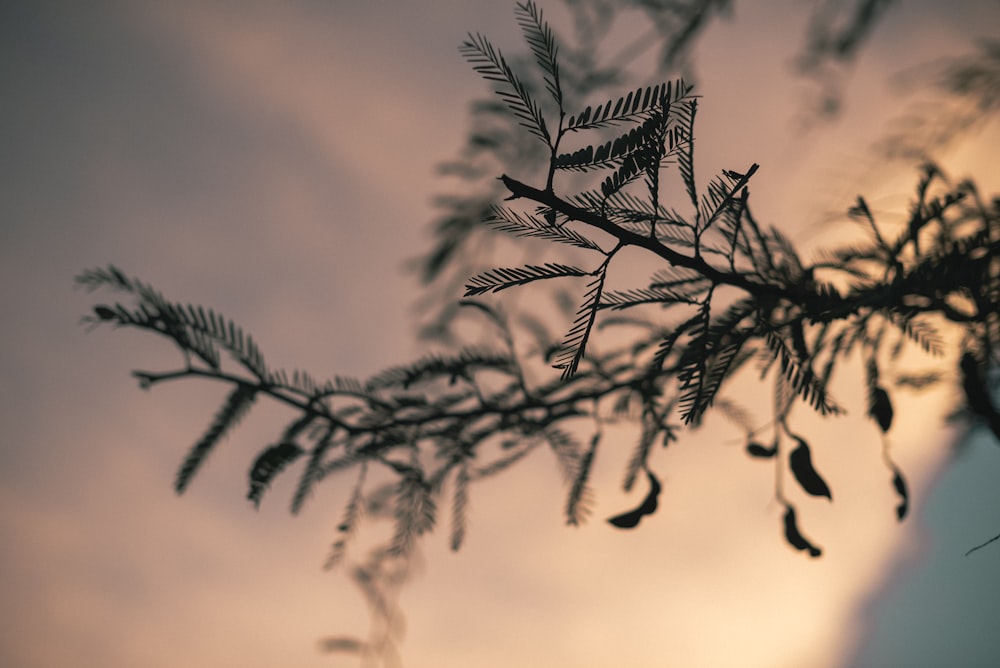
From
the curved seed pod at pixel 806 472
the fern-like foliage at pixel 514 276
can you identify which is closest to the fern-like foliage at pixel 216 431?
the fern-like foliage at pixel 514 276

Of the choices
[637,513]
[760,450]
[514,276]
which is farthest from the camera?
[760,450]

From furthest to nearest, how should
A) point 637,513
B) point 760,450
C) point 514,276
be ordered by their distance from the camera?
point 760,450
point 637,513
point 514,276

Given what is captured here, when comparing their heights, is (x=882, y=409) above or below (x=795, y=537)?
above

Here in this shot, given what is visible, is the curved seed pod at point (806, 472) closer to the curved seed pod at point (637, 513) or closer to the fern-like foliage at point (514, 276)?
the curved seed pod at point (637, 513)

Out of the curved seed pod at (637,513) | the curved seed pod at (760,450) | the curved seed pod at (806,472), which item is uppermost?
the curved seed pod at (760,450)

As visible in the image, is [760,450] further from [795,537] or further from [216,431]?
[216,431]

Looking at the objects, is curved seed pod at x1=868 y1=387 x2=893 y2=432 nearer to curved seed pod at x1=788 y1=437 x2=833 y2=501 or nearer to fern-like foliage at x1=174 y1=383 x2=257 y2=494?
curved seed pod at x1=788 y1=437 x2=833 y2=501

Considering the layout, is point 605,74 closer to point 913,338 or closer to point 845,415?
point 913,338

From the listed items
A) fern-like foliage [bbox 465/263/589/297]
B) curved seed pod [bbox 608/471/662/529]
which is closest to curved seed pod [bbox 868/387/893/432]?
curved seed pod [bbox 608/471/662/529]

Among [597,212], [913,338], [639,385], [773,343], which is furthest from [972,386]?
[597,212]

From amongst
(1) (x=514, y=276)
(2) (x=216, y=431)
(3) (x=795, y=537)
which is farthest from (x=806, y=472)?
(2) (x=216, y=431)
